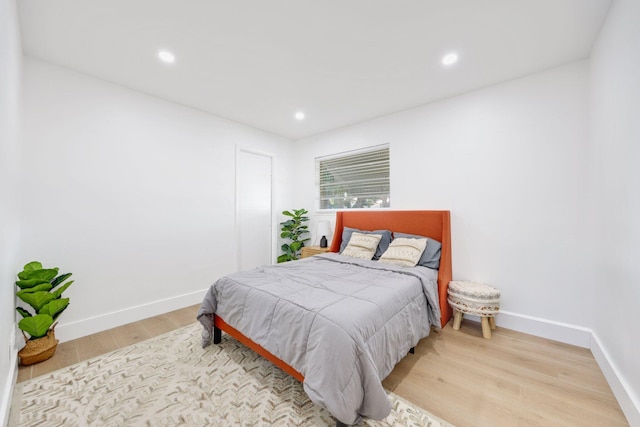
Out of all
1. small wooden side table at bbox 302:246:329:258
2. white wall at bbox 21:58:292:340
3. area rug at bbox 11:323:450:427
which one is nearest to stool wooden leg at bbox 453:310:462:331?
area rug at bbox 11:323:450:427

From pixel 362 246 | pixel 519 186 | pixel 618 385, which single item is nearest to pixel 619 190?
pixel 519 186

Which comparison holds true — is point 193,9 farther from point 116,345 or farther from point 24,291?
point 116,345

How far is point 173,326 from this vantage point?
2662mm

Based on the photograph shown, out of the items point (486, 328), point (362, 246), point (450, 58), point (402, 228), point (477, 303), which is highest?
point (450, 58)

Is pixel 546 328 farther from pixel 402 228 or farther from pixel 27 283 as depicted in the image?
pixel 27 283

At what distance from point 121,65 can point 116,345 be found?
270 centimetres

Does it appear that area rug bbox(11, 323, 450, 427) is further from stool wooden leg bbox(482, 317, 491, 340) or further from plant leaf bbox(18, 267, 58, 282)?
stool wooden leg bbox(482, 317, 491, 340)

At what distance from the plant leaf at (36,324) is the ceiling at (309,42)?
7.55ft

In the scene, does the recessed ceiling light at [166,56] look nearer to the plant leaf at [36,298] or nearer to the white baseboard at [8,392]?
the plant leaf at [36,298]

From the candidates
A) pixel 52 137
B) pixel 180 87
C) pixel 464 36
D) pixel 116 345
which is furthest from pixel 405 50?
pixel 116 345

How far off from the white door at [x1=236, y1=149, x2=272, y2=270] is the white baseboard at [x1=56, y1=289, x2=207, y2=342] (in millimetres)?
946

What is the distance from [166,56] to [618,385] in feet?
14.1

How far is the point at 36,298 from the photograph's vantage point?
76.4 inches

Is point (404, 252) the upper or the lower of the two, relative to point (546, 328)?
upper
